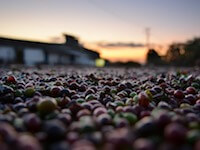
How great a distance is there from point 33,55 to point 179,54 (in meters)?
19.5

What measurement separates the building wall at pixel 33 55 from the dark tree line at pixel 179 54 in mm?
14169

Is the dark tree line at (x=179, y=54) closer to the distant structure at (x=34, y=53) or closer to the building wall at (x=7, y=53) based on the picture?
the distant structure at (x=34, y=53)

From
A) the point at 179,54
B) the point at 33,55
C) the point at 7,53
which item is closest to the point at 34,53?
the point at 33,55

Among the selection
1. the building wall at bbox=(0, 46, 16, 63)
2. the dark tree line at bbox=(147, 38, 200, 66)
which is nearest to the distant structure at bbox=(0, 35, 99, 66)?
the building wall at bbox=(0, 46, 16, 63)

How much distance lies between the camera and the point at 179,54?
4050 centimetres

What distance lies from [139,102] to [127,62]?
30391 millimetres

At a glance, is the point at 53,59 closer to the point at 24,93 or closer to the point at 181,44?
the point at 181,44

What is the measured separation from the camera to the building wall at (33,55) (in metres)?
Answer: 30.3

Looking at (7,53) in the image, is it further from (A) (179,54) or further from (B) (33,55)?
(A) (179,54)

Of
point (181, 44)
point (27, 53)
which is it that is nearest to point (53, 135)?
point (27, 53)

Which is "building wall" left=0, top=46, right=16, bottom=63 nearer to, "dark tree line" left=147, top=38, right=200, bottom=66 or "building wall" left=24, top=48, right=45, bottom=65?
"building wall" left=24, top=48, right=45, bottom=65

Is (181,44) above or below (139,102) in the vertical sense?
above

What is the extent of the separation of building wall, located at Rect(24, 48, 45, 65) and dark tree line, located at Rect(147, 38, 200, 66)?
558 inches

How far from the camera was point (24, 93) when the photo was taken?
3.92 meters
